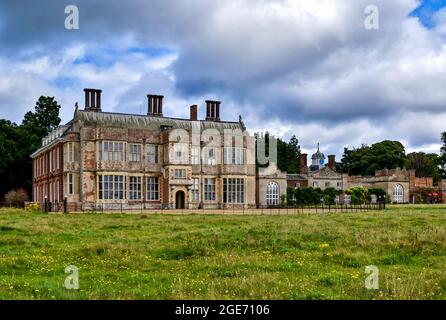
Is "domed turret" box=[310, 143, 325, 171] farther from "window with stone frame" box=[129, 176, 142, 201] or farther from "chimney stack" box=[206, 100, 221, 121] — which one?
"window with stone frame" box=[129, 176, 142, 201]

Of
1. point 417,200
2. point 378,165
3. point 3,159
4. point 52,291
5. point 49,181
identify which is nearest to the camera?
point 52,291

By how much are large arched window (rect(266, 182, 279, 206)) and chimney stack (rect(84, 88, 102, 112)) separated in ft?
A: 65.3

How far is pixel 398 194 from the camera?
8450 centimetres

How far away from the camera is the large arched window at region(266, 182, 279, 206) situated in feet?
208

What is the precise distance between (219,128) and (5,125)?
25.2 metres

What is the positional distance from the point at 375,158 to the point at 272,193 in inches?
1672

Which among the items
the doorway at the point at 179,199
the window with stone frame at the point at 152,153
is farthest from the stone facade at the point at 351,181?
the window with stone frame at the point at 152,153

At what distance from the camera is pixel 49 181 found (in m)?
58.5

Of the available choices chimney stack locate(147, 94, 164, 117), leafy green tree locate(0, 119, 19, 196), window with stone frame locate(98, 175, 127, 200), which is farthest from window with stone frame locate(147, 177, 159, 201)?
leafy green tree locate(0, 119, 19, 196)

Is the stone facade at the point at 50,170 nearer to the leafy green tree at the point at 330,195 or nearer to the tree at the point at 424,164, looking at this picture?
the leafy green tree at the point at 330,195

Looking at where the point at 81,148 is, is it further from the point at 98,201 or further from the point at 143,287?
the point at 143,287

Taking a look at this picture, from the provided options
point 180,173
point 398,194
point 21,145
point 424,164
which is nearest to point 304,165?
point 398,194

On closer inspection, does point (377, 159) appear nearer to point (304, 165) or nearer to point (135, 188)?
point (304, 165)
